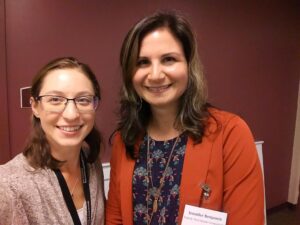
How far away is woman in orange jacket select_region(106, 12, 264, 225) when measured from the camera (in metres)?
1.18

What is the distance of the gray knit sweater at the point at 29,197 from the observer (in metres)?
1.04

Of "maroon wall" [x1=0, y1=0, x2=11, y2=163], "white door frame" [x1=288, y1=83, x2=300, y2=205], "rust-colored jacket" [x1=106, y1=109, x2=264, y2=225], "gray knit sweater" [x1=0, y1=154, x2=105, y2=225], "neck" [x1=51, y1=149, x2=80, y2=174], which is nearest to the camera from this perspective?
"gray knit sweater" [x1=0, y1=154, x2=105, y2=225]

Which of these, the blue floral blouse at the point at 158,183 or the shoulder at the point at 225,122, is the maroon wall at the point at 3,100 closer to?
Result: the blue floral blouse at the point at 158,183

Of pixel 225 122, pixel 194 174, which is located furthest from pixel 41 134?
pixel 225 122

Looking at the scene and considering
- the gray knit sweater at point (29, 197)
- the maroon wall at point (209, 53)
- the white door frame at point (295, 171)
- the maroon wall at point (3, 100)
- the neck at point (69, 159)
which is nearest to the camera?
the gray knit sweater at point (29, 197)

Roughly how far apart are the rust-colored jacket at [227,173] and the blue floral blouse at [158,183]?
35 mm

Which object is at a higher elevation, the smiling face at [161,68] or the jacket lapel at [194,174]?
the smiling face at [161,68]

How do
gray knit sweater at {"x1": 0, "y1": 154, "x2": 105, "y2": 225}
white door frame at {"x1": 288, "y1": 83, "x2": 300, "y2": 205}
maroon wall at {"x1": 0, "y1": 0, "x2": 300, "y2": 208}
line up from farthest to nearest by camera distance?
white door frame at {"x1": 288, "y1": 83, "x2": 300, "y2": 205}, maroon wall at {"x1": 0, "y1": 0, "x2": 300, "y2": 208}, gray knit sweater at {"x1": 0, "y1": 154, "x2": 105, "y2": 225}

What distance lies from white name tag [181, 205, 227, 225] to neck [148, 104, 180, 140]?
0.32 meters

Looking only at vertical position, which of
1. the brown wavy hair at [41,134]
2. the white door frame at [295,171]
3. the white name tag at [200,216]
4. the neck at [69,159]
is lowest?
the white door frame at [295,171]

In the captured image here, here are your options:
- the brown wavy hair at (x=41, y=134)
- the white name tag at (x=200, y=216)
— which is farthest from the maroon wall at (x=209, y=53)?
the white name tag at (x=200, y=216)

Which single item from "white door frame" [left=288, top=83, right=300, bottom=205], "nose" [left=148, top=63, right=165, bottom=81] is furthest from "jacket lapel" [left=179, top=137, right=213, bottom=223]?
"white door frame" [left=288, top=83, right=300, bottom=205]

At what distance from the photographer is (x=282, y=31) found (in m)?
3.52

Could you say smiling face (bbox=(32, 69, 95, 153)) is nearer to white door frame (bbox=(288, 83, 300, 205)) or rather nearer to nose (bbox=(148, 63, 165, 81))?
Answer: nose (bbox=(148, 63, 165, 81))
